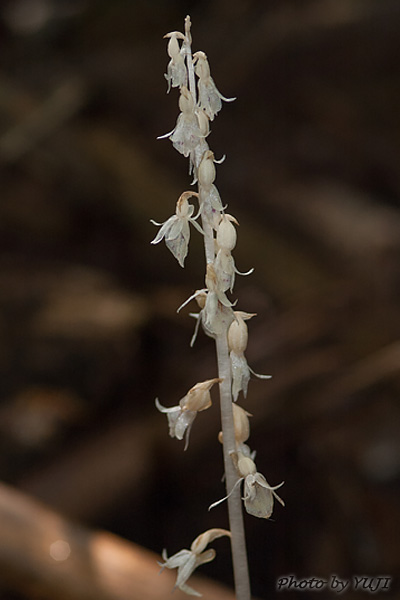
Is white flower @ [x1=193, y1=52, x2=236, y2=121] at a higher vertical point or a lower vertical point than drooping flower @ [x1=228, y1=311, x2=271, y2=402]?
higher

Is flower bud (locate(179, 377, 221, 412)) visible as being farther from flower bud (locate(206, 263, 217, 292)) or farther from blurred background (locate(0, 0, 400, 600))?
blurred background (locate(0, 0, 400, 600))

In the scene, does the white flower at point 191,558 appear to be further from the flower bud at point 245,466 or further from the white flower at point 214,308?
the white flower at point 214,308

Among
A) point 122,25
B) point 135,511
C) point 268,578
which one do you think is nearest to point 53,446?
point 135,511

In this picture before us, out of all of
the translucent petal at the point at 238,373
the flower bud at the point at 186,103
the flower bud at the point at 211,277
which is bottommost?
the translucent petal at the point at 238,373

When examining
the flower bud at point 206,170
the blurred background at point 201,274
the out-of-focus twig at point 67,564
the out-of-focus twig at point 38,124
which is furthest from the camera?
the out-of-focus twig at point 38,124

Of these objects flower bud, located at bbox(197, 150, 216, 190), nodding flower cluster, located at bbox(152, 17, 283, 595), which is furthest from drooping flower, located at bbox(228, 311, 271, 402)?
flower bud, located at bbox(197, 150, 216, 190)

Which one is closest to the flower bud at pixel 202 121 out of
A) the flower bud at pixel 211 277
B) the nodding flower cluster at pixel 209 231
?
the nodding flower cluster at pixel 209 231
